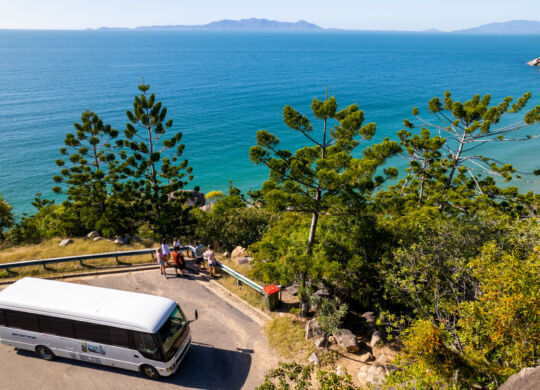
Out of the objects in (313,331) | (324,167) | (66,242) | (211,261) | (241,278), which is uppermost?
(324,167)

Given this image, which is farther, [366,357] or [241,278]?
[241,278]

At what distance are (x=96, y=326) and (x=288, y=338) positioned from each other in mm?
6302

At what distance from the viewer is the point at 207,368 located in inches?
435

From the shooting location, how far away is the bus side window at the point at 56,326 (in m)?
10.2

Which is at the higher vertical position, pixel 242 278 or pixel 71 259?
pixel 242 278

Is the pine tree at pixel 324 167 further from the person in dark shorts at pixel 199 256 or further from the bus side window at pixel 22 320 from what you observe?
the bus side window at pixel 22 320

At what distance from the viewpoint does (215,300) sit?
14.2 meters

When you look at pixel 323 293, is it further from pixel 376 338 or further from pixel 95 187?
pixel 95 187

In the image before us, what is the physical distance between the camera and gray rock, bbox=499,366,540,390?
5.73 m

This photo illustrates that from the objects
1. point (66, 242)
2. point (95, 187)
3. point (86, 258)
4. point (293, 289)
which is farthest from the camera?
point (95, 187)

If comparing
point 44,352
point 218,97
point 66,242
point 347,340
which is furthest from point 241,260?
point 218,97

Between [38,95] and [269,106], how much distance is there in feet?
168

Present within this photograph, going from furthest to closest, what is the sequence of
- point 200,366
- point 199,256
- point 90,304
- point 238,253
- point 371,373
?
point 238,253
point 199,256
point 200,366
point 371,373
point 90,304

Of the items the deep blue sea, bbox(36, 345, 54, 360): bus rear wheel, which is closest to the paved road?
bbox(36, 345, 54, 360): bus rear wheel
